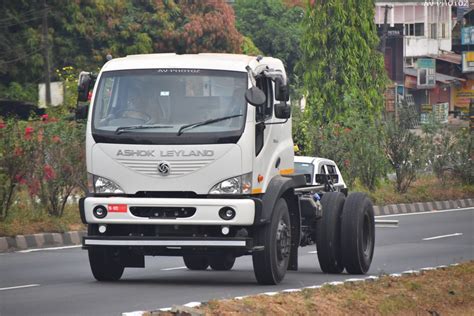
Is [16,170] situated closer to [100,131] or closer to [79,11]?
[100,131]

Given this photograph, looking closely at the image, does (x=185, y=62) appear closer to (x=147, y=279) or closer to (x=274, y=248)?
(x=274, y=248)

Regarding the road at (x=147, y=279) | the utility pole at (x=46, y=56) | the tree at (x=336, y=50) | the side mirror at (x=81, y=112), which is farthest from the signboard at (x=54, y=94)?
the side mirror at (x=81, y=112)

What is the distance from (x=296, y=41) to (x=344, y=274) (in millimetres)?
58221

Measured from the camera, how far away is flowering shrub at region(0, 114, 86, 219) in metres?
20.7

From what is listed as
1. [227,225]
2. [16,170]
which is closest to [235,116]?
[227,225]

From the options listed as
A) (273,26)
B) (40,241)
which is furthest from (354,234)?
(273,26)

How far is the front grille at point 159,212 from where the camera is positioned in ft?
43.7

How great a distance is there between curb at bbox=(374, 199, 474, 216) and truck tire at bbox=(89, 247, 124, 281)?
707 inches

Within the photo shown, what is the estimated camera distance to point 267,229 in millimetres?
13531

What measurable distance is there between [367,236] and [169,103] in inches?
161

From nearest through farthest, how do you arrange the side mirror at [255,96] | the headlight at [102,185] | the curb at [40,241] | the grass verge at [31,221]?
1. the side mirror at [255,96]
2. the headlight at [102,185]
3. the curb at [40,241]
4. the grass verge at [31,221]

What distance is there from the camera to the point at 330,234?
51.2 ft

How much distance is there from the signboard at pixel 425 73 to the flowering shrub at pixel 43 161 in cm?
6593

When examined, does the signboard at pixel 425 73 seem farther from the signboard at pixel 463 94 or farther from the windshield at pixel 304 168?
the windshield at pixel 304 168
